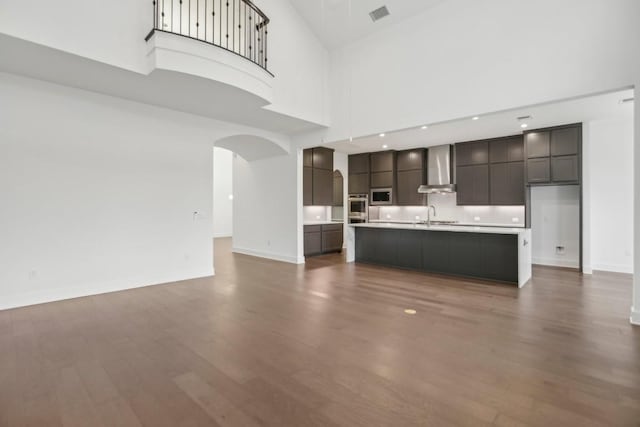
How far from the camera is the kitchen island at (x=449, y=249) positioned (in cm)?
517

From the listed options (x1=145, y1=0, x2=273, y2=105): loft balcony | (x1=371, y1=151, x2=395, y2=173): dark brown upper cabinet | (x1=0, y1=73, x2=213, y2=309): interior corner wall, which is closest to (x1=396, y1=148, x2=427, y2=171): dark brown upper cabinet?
(x1=371, y1=151, x2=395, y2=173): dark brown upper cabinet

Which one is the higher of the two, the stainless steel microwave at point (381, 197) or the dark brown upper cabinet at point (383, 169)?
the dark brown upper cabinet at point (383, 169)

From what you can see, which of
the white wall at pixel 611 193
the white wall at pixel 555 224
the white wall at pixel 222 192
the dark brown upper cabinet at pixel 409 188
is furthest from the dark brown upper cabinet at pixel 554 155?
the white wall at pixel 222 192

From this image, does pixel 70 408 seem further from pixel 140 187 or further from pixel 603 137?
pixel 603 137

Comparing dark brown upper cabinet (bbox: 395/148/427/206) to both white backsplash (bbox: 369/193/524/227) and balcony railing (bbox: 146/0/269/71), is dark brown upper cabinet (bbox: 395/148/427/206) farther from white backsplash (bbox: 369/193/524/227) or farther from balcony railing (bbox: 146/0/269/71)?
balcony railing (bbox: 146/0/269/71)

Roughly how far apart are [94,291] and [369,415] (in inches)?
184

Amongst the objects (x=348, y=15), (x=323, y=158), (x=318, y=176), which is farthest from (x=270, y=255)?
(x=348, y=15)

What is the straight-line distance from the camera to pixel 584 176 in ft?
19.6

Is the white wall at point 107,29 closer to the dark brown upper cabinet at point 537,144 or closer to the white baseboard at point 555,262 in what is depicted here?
the dark brown upper cabinet at point 537,144

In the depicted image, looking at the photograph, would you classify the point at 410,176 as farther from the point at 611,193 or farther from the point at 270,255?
the point at 270,255

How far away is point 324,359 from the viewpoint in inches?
104

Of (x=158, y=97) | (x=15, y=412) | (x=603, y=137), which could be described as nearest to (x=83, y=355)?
(x=15, y=412)

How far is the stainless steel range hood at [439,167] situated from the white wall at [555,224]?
1858 mm

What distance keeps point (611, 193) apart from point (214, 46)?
25.3 feet
